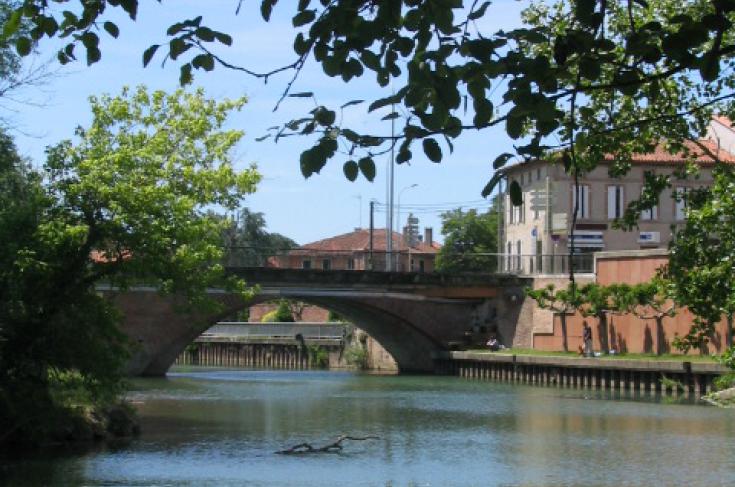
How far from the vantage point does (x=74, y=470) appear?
19.9 metres

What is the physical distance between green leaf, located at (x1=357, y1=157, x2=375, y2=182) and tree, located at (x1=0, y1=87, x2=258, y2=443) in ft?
49.6

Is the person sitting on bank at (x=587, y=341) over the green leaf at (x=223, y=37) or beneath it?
beneath

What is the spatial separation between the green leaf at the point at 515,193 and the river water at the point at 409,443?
12.8 m

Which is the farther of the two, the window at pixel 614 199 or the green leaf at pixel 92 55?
the window at pixel 614 199

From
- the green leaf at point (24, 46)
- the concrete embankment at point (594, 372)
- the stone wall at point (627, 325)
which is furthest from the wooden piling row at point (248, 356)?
the green leaf at point (24, 46)

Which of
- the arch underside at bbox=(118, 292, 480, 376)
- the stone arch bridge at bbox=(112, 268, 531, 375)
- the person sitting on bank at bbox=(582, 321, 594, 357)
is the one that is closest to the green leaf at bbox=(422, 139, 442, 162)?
the person sitting on bank at bbox=(582, 321, 594, 357)

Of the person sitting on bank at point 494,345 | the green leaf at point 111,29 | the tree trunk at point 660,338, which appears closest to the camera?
the green leaf at point 111,29

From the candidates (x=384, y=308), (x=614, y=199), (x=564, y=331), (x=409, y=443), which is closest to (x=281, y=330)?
(x=384, y=308)

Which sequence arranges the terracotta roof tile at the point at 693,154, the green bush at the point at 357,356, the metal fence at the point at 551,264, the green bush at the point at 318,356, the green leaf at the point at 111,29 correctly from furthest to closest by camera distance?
the green bush at the point at 318,356 < the green bush at the point at 357,356 < the metal fence at the point at 551,264 < the terracotta roof tile at the point at 693,154 < the green leaf at the point at 111,29

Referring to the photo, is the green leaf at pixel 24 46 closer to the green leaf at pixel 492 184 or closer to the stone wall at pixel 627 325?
the green leaf at pixel 492 184

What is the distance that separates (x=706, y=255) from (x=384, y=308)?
40865 mm

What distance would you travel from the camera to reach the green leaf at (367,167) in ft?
19.9

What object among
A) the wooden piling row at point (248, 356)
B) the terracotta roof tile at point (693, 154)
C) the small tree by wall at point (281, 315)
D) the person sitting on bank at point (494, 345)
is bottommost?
the wooden piling row at point (248, 356)

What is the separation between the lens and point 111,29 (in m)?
7.15
